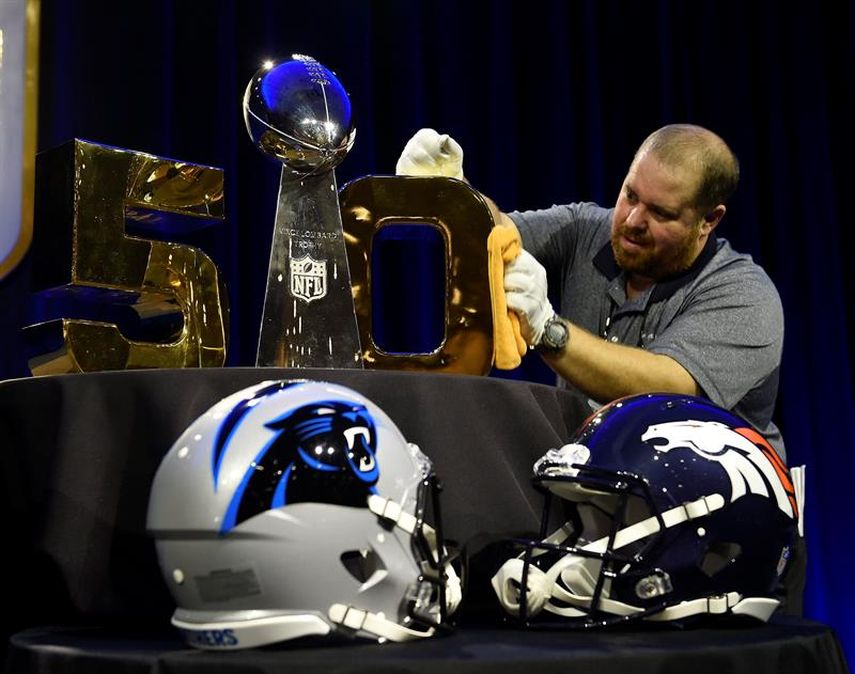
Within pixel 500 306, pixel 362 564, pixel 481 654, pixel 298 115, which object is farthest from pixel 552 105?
pixel 481 654

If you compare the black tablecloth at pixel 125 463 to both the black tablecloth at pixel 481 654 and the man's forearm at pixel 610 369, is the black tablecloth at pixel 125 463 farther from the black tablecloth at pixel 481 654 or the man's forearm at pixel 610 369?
the man's forearm at pixel 610 369

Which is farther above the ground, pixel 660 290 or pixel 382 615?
pixel 660 290

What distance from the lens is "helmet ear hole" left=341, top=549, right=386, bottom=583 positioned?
1.02 m

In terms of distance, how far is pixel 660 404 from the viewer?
1.23 metres

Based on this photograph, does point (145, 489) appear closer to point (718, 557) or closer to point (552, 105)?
point (718, 557)

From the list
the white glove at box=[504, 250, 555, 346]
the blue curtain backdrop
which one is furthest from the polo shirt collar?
the blue curtain backdrop

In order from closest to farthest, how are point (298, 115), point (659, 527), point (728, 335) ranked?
point (659, 527) < point (298, 115) < point (728, 335)

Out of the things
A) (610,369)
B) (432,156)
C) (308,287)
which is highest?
(432,156)

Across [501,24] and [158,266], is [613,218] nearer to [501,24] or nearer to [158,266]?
[501,24]

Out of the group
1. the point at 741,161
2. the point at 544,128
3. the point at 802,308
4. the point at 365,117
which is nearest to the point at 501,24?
the point at 544,128

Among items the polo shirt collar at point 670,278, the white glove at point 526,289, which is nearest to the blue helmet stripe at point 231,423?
the white glove at point 526,289

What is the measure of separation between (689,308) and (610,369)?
0.31 m

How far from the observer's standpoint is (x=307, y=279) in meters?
1.34

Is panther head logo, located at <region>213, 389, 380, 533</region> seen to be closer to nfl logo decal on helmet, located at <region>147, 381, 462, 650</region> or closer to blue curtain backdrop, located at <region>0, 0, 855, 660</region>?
nfl logo decal on helmet, located at <region>147, 381, 462, 650</region>
